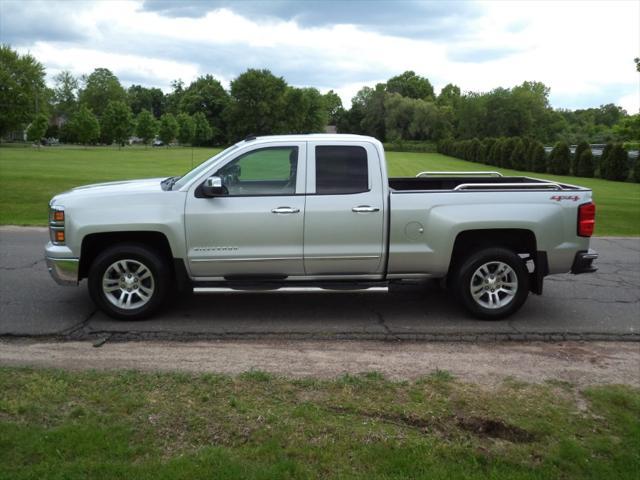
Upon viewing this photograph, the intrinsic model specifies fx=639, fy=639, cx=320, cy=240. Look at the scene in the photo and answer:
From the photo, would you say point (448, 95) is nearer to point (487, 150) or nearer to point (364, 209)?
point (487, 150)

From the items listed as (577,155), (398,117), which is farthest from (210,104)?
(577,155)

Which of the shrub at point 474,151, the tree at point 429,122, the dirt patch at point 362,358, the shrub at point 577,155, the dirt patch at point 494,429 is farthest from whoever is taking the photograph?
the tree at point 429,122

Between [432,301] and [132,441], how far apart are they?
482 cm

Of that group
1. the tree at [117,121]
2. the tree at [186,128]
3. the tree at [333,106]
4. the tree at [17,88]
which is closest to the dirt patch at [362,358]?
the tree at [17,88]

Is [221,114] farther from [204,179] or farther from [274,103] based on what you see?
[204,179]

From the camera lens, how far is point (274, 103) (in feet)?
359

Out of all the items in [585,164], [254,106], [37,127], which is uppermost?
[254,106]

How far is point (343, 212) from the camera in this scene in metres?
6.68

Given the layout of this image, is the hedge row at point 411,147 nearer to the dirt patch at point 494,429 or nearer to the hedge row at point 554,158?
the hedge row at point 554,158

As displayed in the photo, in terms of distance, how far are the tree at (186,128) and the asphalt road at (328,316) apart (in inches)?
3496

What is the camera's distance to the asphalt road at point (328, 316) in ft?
21.5

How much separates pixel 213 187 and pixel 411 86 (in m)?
153

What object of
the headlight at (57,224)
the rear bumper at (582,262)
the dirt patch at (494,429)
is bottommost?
the dirt patch at (494,429)

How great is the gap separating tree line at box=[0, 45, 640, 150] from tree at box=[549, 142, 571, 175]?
130 feet
